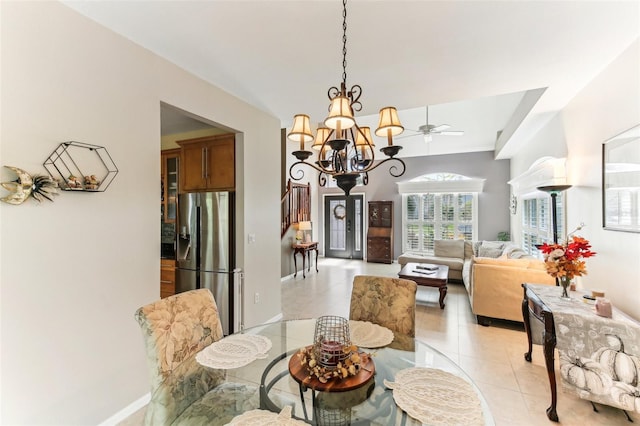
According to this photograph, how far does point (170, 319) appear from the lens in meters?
1.49

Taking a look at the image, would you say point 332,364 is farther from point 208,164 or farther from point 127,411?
point 208,164

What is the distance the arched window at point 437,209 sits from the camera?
734 centimetres

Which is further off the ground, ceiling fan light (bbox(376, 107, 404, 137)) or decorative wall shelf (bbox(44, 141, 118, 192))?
ceiling fan light (bbox(376, 107, 404, 137))

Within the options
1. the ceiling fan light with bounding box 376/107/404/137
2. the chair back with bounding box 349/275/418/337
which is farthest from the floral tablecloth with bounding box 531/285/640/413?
the ceiling fan light with bounding box 376/107/404/137

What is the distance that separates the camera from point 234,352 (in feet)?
4.90

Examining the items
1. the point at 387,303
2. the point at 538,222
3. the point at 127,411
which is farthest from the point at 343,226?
the point at 127,411

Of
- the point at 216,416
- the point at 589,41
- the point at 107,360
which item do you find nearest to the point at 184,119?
the point at 107,360

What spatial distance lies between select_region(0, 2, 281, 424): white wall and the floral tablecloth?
3.06 metres

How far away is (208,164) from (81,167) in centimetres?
170

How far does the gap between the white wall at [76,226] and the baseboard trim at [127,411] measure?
0.11 ft

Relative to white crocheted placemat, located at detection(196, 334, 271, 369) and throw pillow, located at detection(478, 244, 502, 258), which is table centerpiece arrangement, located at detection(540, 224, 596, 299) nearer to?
white crocheted placemat, located at detection(196, 334, 271, 369)

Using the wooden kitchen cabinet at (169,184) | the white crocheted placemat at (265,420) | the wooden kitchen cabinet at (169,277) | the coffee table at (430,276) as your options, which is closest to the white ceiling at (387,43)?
the wooden kitchen cabinet at (169,184)

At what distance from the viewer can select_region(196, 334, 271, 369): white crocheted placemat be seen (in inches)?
55.1

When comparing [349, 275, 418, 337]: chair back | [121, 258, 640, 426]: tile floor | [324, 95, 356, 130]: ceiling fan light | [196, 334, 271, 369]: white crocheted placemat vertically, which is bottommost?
[121, 258, 640, 426]: tile floor
